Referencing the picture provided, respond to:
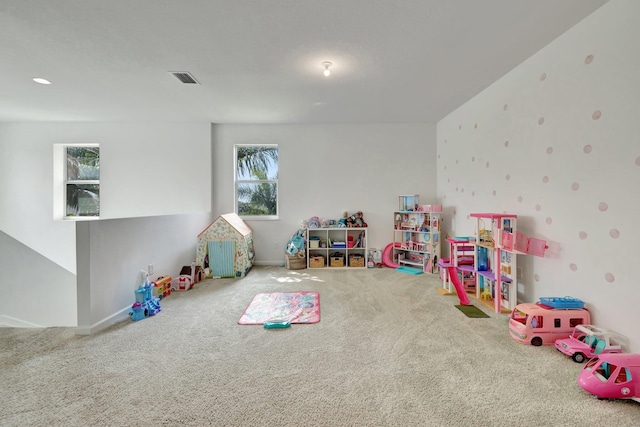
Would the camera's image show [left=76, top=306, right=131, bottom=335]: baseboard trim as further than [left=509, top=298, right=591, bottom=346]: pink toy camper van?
Yes

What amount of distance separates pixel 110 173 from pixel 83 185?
25.3 inches

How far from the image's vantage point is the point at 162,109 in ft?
12.9

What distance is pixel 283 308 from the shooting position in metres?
2.80

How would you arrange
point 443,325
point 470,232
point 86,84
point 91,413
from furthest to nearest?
point 470,232 → point 86,84 → point 443,325 → point 91,413

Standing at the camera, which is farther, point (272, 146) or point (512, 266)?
point (272, 146)

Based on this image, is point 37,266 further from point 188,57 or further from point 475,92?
point 475,92

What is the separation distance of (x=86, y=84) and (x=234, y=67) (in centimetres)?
195

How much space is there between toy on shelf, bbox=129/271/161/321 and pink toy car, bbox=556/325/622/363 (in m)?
3.64

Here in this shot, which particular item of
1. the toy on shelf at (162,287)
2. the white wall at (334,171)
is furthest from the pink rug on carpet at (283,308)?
the white wall at (334,171)

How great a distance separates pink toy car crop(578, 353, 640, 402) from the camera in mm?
1451

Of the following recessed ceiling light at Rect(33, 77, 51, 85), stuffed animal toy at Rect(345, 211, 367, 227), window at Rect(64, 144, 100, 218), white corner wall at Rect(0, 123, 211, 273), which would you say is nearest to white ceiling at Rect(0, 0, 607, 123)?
recessed ceiling light at Rect(33, 77, 51, 85)

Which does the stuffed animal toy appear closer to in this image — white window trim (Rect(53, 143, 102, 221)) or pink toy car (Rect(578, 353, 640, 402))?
pink toy car (Rect(578, 353, 640, 402))

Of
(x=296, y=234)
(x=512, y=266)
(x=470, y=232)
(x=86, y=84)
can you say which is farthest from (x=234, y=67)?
(x=470, y=232)

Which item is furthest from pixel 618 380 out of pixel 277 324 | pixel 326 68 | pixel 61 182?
pixel 61 182
